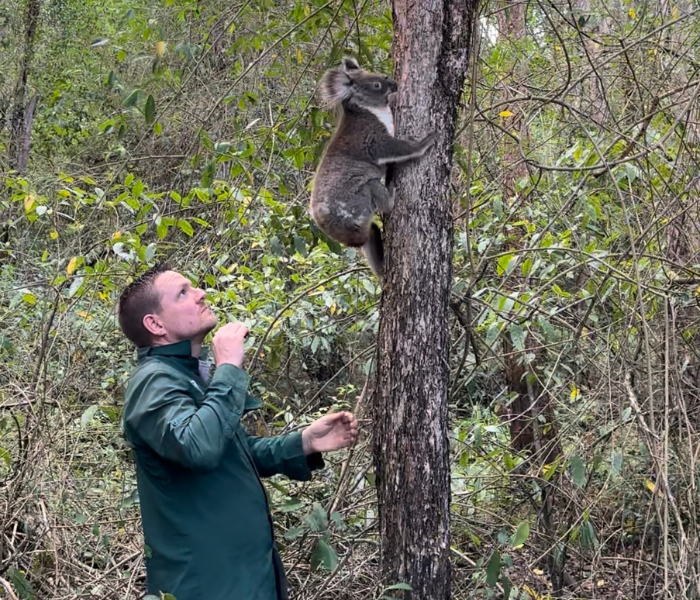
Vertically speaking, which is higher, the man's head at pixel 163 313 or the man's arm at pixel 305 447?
the man's head at pixel 163 313

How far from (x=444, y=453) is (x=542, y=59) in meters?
3.97

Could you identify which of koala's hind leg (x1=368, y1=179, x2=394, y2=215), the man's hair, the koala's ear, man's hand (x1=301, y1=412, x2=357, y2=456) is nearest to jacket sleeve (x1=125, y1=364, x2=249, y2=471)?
the man's hair

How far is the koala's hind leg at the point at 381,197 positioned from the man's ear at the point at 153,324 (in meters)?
0.95

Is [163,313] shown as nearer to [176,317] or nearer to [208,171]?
[176,317]

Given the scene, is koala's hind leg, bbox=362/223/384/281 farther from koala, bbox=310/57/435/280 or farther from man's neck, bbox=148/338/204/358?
man's neck, bbox=148/338/204/358

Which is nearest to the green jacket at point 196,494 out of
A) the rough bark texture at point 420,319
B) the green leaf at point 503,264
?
the rough bark texture at point 420,319

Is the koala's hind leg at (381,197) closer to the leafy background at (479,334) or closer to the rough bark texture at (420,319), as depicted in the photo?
the rough bark texture at (420,319)

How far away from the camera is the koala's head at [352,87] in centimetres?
361

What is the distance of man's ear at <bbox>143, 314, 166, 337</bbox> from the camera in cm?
236

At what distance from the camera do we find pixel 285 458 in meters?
2.58

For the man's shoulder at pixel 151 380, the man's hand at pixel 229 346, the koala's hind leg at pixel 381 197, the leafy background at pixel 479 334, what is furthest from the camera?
the leafy background at pixel 479 334

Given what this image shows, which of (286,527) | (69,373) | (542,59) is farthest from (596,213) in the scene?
(69,373)

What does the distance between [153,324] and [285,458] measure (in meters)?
0.68

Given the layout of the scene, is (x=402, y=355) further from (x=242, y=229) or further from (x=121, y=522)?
(x=242, y=229)
